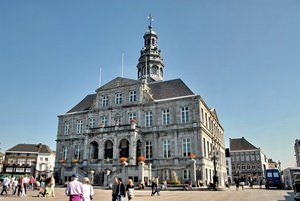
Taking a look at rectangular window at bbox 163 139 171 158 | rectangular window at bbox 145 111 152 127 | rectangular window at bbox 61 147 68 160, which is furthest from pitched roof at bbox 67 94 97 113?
rectangular window at bbox 163 139 171 158

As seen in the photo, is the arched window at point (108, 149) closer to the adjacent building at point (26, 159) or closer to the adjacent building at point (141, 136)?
the adjacent building at point (141, 136)

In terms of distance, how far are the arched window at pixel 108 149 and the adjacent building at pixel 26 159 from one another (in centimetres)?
4002

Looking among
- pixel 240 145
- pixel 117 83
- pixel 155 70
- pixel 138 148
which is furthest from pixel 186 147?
pixel 240 145

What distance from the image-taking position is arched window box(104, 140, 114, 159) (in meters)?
37.0

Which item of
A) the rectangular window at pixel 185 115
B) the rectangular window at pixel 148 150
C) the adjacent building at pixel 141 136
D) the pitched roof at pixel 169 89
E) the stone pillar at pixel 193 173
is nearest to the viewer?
the stone pillar at pixel 193 173

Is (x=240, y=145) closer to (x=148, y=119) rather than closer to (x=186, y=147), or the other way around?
(x=186, y=147)

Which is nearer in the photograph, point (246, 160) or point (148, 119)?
point (148, 119)

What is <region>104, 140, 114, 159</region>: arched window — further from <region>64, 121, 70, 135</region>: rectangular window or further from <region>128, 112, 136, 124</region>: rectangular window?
<region>64, 121, 70, 135</region>: rectangular window

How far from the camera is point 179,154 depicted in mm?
34281

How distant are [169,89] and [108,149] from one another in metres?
13.2

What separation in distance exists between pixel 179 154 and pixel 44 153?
5498 centimetres

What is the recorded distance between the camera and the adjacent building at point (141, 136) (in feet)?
109

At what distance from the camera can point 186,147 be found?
34469mm

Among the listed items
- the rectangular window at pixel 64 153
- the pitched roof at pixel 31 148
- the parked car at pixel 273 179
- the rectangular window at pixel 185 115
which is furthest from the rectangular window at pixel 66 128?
the pitched roof at pixel 31 148
